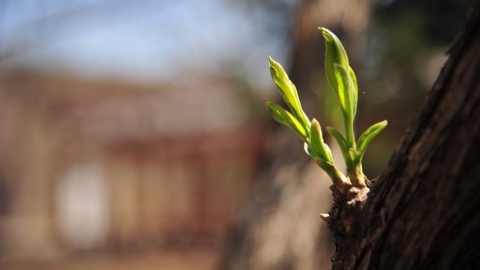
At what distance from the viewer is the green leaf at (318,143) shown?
604 mm

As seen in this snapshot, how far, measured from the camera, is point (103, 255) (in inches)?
374

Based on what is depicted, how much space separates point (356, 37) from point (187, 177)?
6.89 metres

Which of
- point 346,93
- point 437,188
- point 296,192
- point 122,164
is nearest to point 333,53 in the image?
point 346,93

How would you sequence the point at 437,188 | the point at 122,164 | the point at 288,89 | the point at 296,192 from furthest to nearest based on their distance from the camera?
the point at 122,164 < the point at 296,192 < the point at 288,89 < the point at 437,188

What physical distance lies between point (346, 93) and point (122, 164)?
381 inches

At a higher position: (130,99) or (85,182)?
(130,99)

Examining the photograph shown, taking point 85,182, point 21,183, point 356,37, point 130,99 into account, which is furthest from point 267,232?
point 85,182

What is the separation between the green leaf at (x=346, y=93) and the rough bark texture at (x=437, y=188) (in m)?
0.06

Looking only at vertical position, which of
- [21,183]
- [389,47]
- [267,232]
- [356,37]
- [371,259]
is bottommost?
[371,259]

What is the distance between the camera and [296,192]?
2.34 metres

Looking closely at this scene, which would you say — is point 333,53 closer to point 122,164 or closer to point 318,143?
point 318,143

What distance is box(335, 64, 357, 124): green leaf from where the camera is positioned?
0.60 m

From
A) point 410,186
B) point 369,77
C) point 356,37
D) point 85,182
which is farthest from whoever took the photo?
point 85,182

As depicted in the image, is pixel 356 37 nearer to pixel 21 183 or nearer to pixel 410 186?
pixel 410 186
